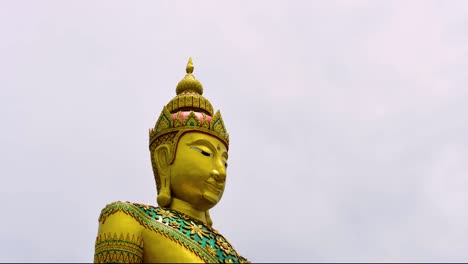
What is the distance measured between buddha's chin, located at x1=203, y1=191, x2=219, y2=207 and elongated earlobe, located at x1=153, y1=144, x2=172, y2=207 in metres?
0.51

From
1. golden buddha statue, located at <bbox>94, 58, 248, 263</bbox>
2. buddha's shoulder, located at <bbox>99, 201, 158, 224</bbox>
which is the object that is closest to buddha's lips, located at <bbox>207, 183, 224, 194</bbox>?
golden buddha statue, located at <bbox>94, 58, 248, 263</bbox>

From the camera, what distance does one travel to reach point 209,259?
27.9ft

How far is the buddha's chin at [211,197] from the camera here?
9320 millimetres

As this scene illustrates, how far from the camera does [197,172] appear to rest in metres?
9.31

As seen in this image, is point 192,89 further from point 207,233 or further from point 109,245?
point 109,245

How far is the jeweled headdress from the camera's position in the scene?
9.71 meters

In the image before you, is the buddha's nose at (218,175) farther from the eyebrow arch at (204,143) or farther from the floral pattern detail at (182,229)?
the floral pattern detail at (182,229)

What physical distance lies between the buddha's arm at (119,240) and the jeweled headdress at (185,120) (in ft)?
4.70

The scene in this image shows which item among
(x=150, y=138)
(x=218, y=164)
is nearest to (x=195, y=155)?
(x=218, y=164)

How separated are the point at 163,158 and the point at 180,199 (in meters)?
0.68

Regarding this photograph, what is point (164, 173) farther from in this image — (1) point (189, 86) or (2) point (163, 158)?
(1) point (189, 86)

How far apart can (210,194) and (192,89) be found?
2.06 meters

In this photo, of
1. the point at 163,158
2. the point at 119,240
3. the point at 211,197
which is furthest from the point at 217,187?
the point at 119,240

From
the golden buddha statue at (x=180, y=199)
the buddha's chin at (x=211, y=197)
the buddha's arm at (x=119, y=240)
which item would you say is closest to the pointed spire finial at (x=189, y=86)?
the golden buddha statue at (x=180, y=199)
